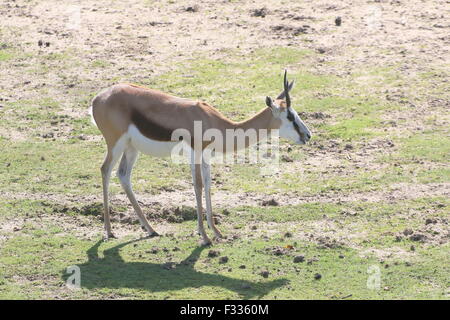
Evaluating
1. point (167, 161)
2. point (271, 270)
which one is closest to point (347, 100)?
point (167, 161)

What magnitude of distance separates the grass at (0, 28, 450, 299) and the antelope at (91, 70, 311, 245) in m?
0.69

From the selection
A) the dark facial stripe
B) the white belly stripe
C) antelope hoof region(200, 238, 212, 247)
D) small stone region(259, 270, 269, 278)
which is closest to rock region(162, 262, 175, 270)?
antelope hoof region(200, 238, 212, 247)

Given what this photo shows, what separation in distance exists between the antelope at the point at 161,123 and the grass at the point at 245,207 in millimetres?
685

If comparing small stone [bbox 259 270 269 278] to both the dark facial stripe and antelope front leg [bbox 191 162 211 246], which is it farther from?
the dark facial stripe

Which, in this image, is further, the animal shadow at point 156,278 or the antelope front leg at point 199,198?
the antelope front leg at point 199,198

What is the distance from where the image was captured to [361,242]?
478 inches

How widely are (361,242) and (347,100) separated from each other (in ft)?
16.7

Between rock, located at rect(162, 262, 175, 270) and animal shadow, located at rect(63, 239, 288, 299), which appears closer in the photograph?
animal shadow, located at rect(63, 239, 288, 299)

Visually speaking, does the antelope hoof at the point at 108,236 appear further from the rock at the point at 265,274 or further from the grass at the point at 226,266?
the rock at the point at 265,274

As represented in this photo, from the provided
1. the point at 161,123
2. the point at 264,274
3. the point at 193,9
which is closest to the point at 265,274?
the point at 264,274

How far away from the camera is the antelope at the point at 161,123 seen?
40.0 feet

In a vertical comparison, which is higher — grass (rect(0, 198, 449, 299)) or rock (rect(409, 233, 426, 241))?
rock (rect(409, 233, 426, 241))

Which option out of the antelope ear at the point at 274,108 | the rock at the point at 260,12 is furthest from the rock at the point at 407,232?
the rock at the point at 260,12

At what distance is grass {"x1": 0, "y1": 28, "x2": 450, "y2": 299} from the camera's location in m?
11.1
